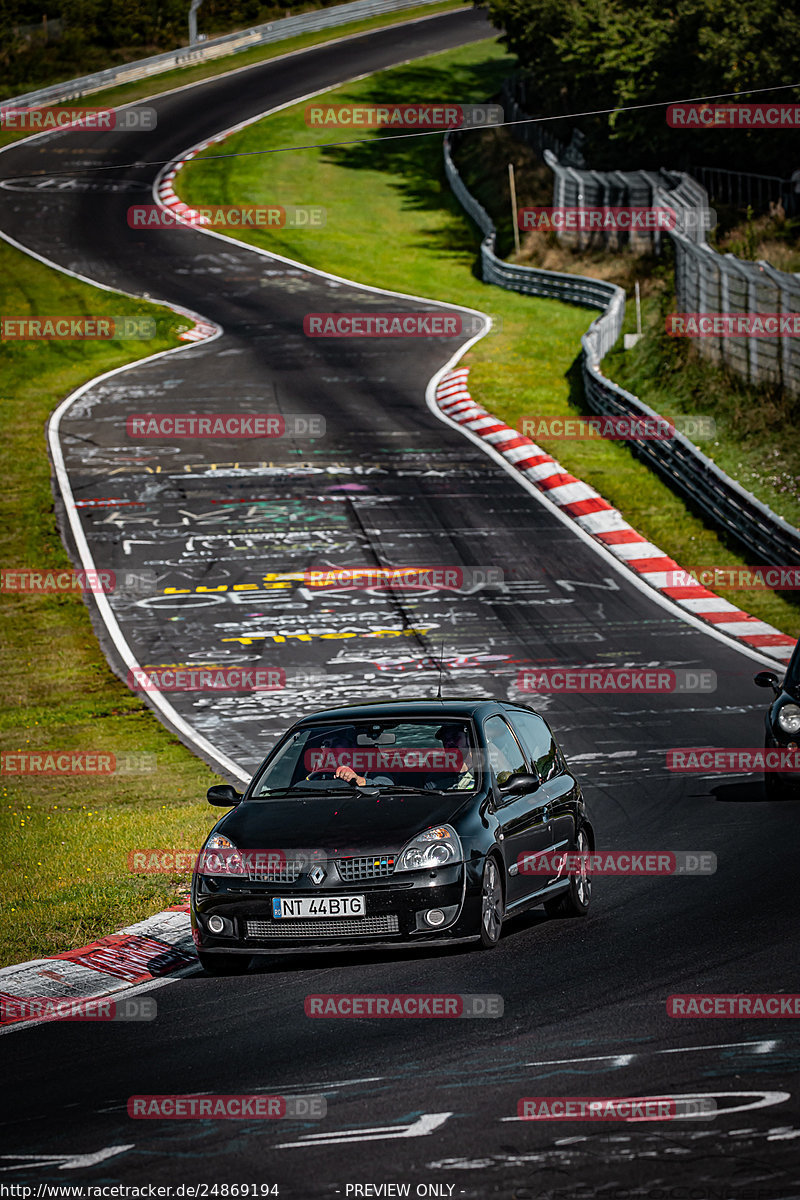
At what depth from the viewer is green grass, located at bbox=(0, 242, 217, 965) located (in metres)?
11.0

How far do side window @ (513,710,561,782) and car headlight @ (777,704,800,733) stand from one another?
10.9 ft

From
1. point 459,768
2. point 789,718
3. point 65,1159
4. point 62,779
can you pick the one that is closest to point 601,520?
point 62,779

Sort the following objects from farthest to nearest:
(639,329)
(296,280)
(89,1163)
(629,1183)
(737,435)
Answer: (296,280) < (639,329) < (737,435) < (89,1163) < (629,1183)

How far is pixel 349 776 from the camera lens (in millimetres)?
10102

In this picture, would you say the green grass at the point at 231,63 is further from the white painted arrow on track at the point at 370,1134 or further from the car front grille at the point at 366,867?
the white painted arrow on track at the point at 370,1134

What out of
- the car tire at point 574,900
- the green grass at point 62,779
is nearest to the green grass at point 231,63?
the green grass at point 62,779

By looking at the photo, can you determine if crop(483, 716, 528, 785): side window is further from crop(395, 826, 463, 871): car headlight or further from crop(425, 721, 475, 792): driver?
crop(395, 826, 463, 871): car headlight

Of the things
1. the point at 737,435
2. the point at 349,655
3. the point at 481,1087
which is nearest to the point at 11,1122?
the point at 481,1087

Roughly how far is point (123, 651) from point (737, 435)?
1346 cm

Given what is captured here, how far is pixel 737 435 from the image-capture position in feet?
99.3

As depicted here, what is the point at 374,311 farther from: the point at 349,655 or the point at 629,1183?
the point at 629,1183

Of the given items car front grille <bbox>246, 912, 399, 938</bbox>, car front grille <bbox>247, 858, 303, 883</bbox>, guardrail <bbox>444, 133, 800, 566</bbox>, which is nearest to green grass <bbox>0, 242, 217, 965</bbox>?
car front grille <bbox>247, 858, 303, 883</bbox>

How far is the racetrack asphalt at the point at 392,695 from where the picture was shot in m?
5.94

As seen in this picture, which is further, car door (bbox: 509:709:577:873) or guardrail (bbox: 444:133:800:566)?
guardrail (bbox: 444:133:800:566)
